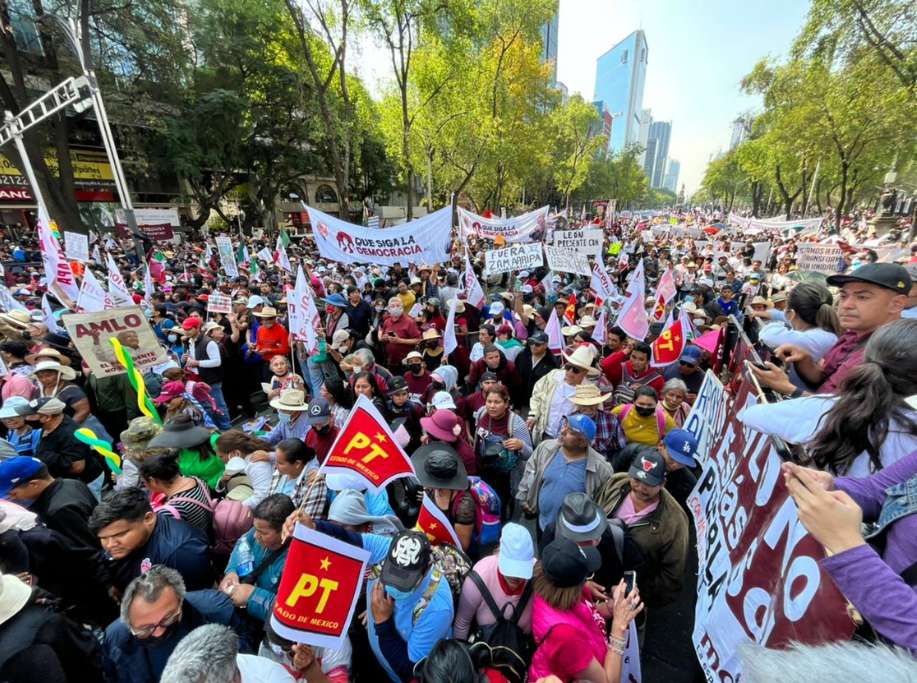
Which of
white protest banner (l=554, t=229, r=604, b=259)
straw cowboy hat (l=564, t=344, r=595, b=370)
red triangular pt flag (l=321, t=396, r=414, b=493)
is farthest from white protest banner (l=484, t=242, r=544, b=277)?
red triangular pt flag (l=321, t=396, r=414, b=493)

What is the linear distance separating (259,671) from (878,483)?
243cm

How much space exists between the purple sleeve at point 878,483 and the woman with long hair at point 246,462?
3.41m

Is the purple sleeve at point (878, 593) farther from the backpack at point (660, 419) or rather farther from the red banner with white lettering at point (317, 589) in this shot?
the backpack at point (660, 419)

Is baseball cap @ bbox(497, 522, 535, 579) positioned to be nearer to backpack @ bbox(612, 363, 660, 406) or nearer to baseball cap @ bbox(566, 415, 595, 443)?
baseball cap @ bbox(566, 415, 595, 443)

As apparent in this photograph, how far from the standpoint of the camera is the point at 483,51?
75.6ft

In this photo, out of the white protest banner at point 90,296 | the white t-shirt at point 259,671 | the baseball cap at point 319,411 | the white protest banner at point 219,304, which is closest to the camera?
the white t-shirt at point 259,671

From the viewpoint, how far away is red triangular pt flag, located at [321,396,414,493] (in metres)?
2.50

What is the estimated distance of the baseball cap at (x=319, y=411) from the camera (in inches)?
149

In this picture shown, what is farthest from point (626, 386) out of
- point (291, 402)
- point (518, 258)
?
point (518, 258)

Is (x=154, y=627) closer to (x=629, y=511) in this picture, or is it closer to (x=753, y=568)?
(x=753, y=568)

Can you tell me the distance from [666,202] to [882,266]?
184m

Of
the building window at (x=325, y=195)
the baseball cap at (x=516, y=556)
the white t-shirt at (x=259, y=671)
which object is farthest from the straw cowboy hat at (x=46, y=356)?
the building window at (x=325, y=195)

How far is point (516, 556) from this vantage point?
1931mm

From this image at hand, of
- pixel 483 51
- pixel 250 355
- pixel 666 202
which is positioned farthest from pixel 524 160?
pixel 666 202
